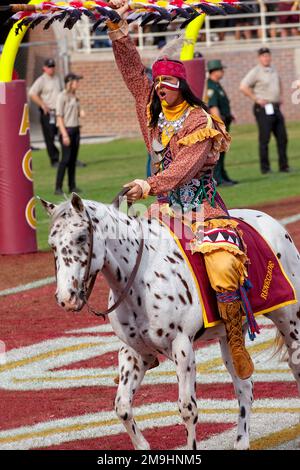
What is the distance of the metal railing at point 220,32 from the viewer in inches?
1516

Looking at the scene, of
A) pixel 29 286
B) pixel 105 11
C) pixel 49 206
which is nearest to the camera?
pixel 49 206

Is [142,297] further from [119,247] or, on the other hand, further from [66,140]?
[66,140]

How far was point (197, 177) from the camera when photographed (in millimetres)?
8391

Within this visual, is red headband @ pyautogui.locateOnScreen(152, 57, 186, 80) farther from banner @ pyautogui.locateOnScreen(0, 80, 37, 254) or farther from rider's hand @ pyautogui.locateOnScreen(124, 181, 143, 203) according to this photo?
banner @ pyautogui.locateOnScreen(0, 80, 37, 254)

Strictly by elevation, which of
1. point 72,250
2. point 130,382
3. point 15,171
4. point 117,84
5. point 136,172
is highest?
point 72,250

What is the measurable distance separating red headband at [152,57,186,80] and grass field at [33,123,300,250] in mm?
10429

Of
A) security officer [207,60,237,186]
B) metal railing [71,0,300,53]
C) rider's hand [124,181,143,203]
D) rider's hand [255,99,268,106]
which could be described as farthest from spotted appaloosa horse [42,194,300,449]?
metal railing [71,0,300,53]

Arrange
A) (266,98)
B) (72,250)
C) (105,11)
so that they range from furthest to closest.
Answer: (266,98) < (105,11) < (72,250)

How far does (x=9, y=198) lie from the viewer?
58.5 ft

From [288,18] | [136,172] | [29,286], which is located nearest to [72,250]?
[29,286]

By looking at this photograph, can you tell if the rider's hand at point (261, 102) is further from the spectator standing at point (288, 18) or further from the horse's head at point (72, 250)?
the horse's head at point (72, 250)

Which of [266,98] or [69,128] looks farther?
[266,98]

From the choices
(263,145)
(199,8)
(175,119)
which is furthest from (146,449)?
(263,145)

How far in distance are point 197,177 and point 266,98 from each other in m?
17.9
